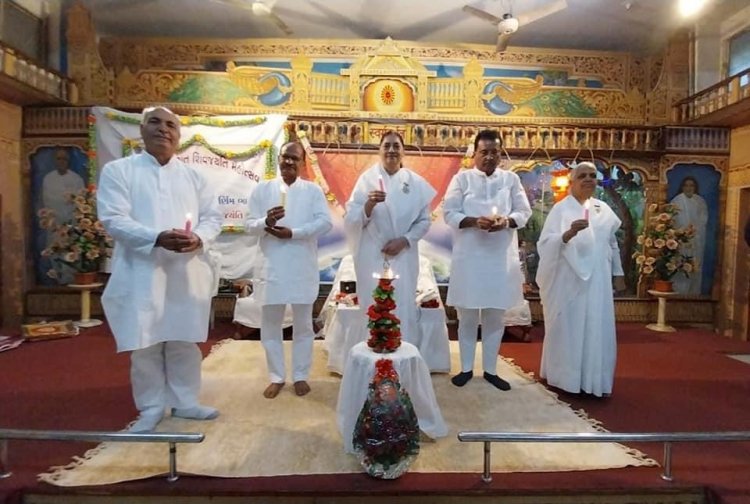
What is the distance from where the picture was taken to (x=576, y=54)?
7535 mm

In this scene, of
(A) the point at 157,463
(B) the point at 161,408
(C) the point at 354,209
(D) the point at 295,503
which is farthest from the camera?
(C) the point at 354,209

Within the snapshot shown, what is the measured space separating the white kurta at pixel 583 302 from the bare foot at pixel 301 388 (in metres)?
1.89

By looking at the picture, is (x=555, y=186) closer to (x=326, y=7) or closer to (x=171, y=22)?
(x=326, y=7)

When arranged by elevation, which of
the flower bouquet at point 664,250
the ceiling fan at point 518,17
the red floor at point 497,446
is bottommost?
the red floor at point 497,446

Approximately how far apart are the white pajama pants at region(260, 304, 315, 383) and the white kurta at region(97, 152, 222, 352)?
63cm

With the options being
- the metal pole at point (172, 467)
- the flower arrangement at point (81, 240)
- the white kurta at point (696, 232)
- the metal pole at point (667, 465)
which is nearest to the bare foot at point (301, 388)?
the metal pole at point (172, 467)

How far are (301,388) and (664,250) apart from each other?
5.56m

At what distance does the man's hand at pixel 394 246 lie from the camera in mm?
3459

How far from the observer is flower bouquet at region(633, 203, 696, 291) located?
6.72 meters

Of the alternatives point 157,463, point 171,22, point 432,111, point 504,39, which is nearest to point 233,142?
point 171,22

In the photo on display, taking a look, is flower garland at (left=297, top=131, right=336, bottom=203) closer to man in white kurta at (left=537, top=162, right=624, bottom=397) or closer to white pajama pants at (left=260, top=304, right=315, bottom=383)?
white pajama pants at (left=260, top=304, right=315, bottom=383)

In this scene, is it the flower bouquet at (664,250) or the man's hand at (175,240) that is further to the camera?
the flower bouquet at (664,250)

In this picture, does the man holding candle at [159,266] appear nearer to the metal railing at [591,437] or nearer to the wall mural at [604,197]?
the metal railing at [591,437]

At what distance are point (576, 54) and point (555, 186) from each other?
2.28 m
